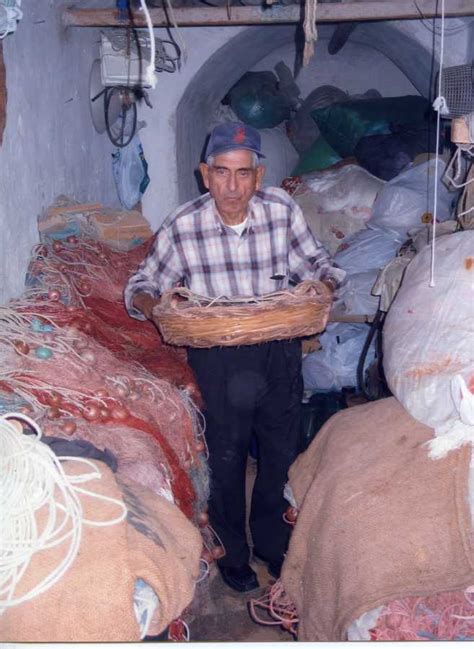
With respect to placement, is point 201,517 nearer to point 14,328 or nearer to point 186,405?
point 186,405

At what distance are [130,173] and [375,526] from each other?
12.4ft

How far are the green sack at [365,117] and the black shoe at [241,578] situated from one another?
4429mm

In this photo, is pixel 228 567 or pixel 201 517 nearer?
pixel 201 517

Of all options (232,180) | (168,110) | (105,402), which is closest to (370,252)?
(168,110)

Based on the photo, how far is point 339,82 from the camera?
8.66 m

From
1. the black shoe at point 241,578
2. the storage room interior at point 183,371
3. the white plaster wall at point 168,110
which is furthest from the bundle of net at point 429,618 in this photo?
the white plaster wall at point 168,110

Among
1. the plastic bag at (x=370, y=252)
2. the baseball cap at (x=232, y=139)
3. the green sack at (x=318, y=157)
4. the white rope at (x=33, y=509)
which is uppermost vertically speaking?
the green sack at (x=318, y=157)

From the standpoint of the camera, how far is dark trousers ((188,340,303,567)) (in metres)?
2.86

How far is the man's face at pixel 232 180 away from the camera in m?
2.75

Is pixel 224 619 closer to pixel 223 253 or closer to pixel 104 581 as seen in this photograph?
pixel 223 253

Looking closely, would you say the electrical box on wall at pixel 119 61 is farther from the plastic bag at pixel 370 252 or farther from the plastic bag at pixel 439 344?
the plastic bag at pixel 439 344

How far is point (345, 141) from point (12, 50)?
4.30 meters

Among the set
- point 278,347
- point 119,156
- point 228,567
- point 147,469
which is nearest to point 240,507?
point 228,567

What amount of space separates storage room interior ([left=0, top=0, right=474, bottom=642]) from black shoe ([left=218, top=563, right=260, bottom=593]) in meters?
0.03
